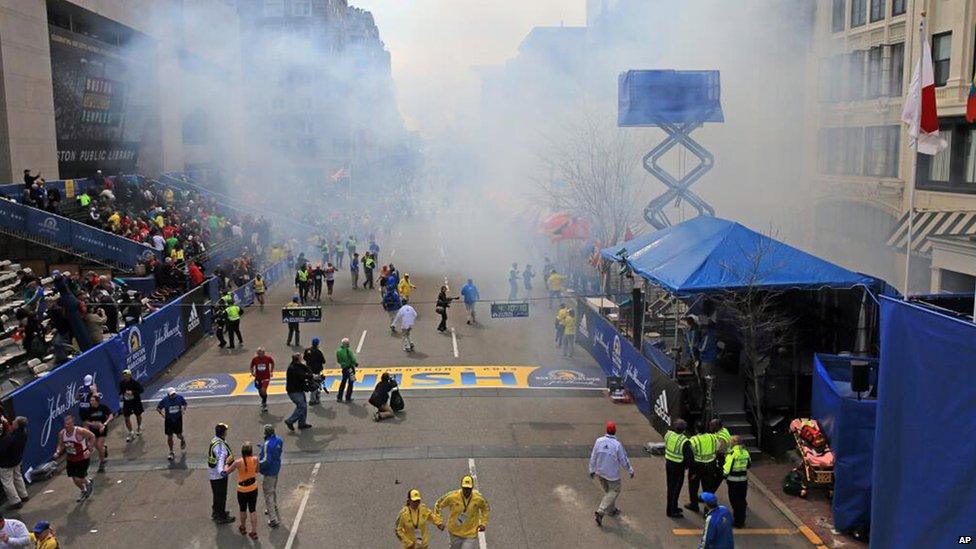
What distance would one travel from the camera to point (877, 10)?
2839cm

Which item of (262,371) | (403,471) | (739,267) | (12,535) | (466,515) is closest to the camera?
(12,535)

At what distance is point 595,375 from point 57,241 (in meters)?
14.3

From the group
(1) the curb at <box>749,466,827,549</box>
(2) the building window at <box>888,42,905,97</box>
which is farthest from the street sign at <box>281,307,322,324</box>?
(2) the building window at <box>888,42,905,97</box>

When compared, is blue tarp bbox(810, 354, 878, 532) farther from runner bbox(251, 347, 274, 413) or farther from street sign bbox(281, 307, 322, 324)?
street sign bbox(281, 307, 322, 324)

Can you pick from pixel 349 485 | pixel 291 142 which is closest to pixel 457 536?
pixel 349 485

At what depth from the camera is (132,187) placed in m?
29.9

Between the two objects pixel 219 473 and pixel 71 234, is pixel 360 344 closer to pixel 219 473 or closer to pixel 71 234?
pixel 71 234

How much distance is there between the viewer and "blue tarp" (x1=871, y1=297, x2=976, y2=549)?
743cm

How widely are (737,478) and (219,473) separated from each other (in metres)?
6.20

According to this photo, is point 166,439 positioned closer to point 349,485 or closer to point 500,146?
point 349,485

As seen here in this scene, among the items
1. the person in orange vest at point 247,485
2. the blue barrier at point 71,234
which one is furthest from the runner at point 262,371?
the blue barrier at point 71,234

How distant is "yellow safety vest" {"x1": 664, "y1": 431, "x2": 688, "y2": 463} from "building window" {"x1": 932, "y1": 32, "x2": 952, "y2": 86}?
18.3m

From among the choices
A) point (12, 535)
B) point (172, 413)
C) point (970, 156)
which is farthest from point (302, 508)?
point (970, 156)

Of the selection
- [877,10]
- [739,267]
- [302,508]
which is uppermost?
[877,10]
